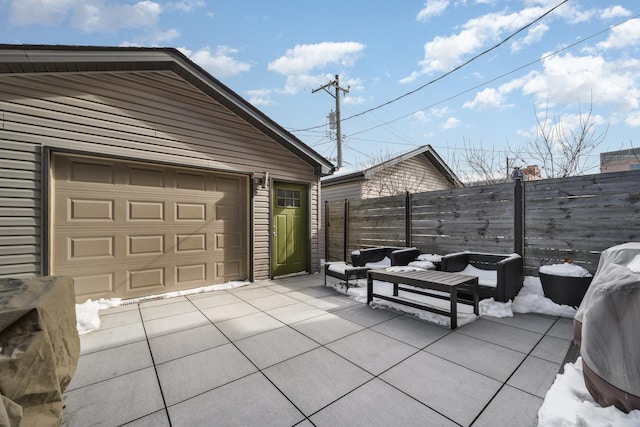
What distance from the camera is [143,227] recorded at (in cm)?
413

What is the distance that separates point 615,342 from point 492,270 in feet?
9.50

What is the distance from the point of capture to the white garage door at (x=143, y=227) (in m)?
3.62

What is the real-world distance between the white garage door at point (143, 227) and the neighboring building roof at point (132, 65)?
1.12 metres

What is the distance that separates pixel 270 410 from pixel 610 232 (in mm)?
4389

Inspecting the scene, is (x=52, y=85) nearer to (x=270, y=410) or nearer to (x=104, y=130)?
(x=104, y=130)

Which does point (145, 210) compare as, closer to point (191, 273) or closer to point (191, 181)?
point (191, 181)

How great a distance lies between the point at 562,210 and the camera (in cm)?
363

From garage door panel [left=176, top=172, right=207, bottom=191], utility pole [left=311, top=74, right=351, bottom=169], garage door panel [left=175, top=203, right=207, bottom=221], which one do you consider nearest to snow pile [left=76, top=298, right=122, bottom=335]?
garage door panel [left=175, top=203, right=207, bottom=221]

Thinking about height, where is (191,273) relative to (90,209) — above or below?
below

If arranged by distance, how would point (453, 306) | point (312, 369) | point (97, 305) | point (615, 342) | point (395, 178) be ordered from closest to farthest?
point (615, 342), point (312, 369), point (453, 306), point (97, 305), point (395, 178)

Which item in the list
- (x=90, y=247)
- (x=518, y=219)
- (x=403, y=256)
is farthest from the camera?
(x=403, y=256)

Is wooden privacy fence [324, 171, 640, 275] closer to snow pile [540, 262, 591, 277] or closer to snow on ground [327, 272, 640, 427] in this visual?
snow pile [540, 262, 591, 277]

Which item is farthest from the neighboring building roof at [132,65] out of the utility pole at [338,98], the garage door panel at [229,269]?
the utility pole at [338,98]

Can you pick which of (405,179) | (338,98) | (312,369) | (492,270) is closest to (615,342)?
(312,369)
